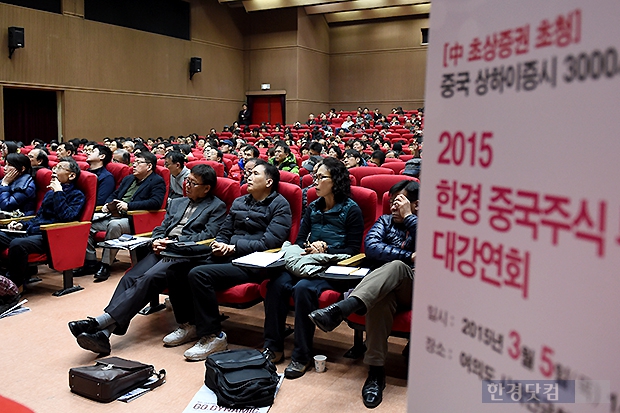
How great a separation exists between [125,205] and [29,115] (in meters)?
9.56

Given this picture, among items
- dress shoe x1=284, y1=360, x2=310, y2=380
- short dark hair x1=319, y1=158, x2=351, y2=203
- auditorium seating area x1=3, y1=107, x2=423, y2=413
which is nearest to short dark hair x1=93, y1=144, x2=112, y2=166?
auditorium seating area x1=3, y1=107, x2=423, y2=413

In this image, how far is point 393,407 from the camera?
2449 mm

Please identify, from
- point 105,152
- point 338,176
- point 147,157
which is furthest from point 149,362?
point 105,152

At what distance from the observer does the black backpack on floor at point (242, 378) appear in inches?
96.4

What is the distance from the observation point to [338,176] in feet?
10.2

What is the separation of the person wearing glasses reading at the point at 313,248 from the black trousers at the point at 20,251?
1.98 meters

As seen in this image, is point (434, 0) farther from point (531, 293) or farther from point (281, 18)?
point (281, 18)

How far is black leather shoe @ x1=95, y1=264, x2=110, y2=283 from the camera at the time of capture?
4465mm

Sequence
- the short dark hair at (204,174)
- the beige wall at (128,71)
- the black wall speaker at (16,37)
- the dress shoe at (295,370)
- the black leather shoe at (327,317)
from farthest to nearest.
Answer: the beige wall at (128,71)
the black wall speaker at (16,37)
the short dark hair at (204,174)
the dress shoe at (295,370)
the black leather shoe at (327,317)

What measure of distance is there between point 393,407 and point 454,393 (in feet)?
5.37

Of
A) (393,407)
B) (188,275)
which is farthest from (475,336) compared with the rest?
(188,275)

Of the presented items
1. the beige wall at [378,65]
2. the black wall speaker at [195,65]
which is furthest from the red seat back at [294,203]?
the beige wall at [378,65]

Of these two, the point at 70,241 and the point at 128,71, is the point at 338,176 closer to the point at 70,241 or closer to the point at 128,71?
the point at 70,241

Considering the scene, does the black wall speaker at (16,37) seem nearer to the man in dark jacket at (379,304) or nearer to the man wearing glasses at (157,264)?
the man wearing glasses at (157,264)
